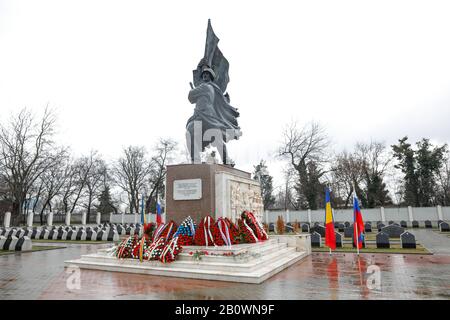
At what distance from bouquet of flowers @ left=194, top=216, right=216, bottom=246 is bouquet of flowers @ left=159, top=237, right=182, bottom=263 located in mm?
883

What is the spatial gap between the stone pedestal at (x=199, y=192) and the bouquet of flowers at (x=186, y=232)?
48 centimetres

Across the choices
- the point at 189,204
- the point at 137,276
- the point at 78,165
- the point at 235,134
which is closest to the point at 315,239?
the point at 235,134

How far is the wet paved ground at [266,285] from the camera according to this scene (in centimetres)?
609

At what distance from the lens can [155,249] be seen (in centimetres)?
922

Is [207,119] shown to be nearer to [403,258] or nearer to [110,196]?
[403,258]

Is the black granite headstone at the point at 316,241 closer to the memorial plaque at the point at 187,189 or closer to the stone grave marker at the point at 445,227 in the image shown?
the memorial plaque at the point at 187,189

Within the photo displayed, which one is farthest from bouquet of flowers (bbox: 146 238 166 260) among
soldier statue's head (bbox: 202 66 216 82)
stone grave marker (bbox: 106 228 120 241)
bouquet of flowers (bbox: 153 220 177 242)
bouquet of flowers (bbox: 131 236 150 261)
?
stone grave marker (bbox: 106 228 120 241)

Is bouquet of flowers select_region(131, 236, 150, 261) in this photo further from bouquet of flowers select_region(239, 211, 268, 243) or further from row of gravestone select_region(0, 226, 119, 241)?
row of gravestone select_region(0, 226, 119, 241)

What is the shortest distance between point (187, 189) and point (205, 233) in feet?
7.04

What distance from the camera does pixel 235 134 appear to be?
14836 mm

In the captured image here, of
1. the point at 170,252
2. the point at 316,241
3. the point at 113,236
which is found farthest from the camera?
the point at 113,236

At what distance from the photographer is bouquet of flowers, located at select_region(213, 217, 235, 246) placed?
980 cm

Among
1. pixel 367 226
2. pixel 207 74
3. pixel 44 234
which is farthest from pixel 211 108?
pixel 367 226

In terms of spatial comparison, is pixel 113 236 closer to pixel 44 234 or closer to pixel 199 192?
pixel 44 234
